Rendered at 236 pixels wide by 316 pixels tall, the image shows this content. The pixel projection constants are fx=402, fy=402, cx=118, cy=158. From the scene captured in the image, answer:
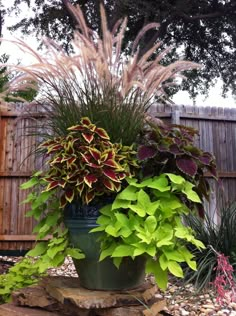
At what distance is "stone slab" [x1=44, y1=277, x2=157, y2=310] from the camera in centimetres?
170

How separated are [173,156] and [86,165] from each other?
0.40m

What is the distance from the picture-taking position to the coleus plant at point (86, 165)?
5.73ft

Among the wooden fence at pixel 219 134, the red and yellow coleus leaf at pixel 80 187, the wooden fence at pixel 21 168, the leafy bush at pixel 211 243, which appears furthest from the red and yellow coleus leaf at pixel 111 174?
the wooden fence at pixel 219 134

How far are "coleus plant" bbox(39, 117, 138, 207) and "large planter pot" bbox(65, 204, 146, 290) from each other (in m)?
0.10

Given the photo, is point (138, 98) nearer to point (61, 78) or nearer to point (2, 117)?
point (61, 78)

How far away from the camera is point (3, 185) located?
4.25 m

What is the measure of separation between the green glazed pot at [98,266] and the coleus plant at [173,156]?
0.38 meters

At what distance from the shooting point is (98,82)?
6.26 feet

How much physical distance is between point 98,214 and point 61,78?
0.67m

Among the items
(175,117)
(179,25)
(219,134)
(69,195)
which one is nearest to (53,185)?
(69,195)

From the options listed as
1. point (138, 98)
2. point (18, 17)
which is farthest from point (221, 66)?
Answer: point (138, 98)

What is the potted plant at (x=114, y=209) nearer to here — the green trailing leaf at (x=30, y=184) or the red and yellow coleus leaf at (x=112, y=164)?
the red and yellow coleus leaf at (x=112, y=164)

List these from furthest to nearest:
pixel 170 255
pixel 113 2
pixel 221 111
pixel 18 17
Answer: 1. pixel 18 17
2. pixel 113 2
3. pixel 221 111
4. pixel 170 255

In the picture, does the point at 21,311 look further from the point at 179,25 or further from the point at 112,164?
the point at 179,25
